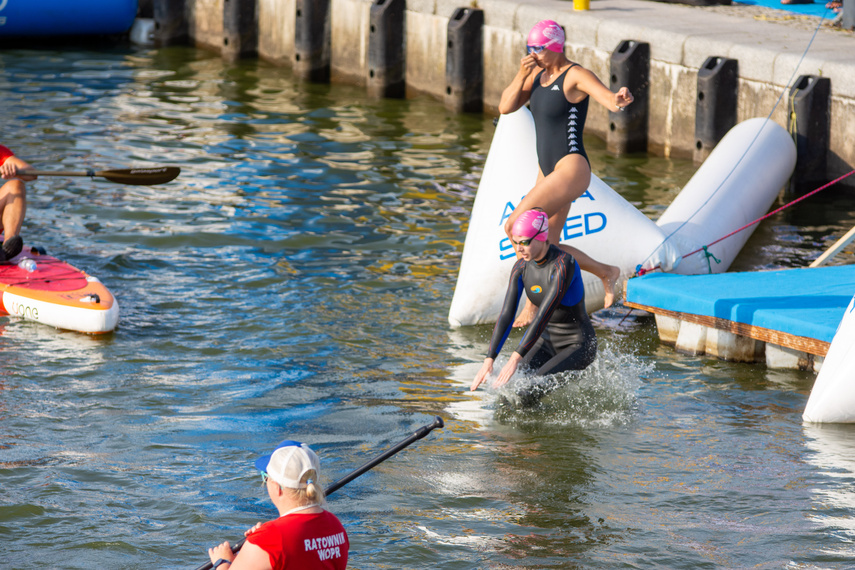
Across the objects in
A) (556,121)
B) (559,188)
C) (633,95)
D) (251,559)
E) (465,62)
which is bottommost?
(251,559)

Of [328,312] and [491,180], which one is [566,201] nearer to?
[491,180]

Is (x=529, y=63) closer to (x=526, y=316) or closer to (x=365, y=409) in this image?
(x=526, y=316)

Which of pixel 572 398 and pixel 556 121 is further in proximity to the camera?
pixel 556 121

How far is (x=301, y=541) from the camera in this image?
4.18 meters

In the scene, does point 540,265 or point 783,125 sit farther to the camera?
point 783,125

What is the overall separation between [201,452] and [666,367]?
3646 millimetres

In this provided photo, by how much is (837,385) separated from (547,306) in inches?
77.1

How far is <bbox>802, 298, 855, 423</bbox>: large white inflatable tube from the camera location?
7.03 m

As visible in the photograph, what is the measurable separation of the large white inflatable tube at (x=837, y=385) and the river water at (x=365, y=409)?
0.13 m

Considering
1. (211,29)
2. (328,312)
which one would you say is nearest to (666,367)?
(328,312)

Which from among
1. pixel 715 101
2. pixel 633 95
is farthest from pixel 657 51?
pixel 715 101

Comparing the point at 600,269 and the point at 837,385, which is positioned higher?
the point at 600,269

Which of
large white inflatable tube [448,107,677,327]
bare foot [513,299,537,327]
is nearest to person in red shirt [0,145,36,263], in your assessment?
large white inflatable tube [448,107,677,327]

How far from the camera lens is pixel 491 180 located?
927 cm
